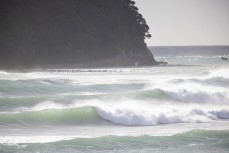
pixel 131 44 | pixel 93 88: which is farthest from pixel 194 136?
pixel 131 44

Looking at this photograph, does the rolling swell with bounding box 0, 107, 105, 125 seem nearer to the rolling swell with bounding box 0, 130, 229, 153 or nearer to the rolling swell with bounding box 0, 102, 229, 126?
the rolling swell with bounding box 0, 102, 229, 126

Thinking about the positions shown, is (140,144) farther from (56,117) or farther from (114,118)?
(114,118)

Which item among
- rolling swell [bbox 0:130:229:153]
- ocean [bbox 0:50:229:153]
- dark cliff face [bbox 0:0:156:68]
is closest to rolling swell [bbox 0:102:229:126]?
ocean [bbox 0:50:229:153]

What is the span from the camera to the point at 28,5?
75375 millimetres

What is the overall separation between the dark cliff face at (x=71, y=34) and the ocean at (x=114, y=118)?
3243 centimetres

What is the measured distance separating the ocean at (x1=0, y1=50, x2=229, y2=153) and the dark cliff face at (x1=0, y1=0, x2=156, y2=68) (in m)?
32.4

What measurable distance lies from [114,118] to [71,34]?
2181 inches

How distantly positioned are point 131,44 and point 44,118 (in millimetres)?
68314

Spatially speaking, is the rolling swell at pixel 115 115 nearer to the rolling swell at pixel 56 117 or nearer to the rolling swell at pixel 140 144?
the rolling swell at pixel 56 117

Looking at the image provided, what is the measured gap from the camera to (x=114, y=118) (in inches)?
923

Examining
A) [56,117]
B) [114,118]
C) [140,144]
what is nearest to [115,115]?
[114,118]

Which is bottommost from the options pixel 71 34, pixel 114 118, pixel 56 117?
pixel 114 118

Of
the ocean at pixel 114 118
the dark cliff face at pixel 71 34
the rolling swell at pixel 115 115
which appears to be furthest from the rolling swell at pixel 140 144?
the dark cliff face at pixel 71 34

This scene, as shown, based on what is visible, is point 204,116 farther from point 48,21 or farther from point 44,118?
point 48,21
